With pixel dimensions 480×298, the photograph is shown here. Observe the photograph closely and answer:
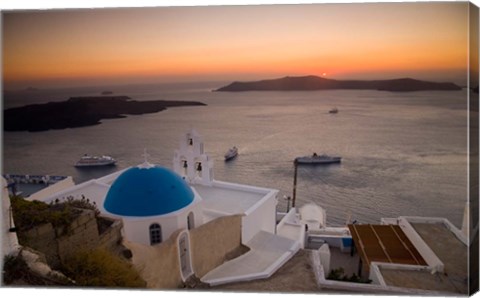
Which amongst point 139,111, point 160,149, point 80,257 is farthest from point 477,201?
point 160,149

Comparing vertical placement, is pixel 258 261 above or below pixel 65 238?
below

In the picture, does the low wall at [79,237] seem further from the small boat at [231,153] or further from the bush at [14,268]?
the small boat at [231,153]

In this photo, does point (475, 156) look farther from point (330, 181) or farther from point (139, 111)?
point (330, 181)

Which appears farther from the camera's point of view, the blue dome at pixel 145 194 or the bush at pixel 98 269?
the blue dome at pixel 145 194

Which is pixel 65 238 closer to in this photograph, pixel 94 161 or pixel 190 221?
pixel 190 221

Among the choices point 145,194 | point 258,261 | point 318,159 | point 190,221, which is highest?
point 145,194

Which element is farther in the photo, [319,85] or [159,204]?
[319,85]

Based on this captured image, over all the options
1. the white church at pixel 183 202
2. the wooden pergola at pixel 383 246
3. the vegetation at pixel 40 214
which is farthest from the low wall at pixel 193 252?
the wooden pergola at pixel 383 246

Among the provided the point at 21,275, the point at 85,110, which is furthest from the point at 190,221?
the point at 85,110
